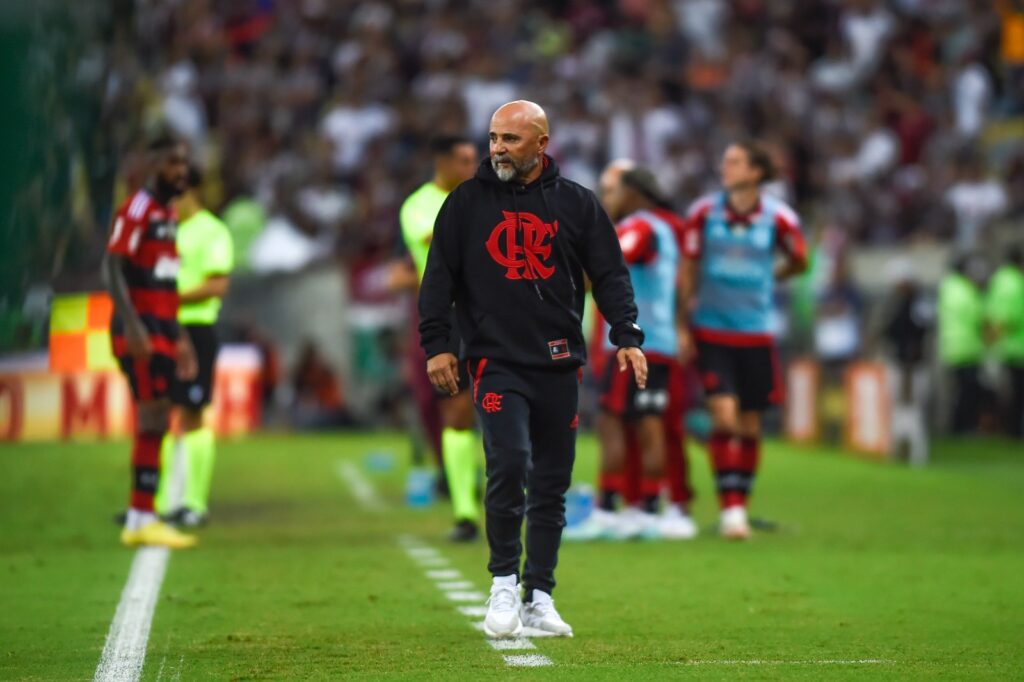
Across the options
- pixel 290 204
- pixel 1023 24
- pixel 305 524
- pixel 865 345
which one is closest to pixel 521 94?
pixel 290 204

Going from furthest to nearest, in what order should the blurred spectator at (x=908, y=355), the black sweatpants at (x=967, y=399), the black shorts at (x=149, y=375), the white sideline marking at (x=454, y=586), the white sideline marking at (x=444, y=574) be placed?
the black sweatpants at (x=967, y=399)
the blurred spectator at (x=908, y=355)
the black shorts at (x=149, y=375)
the white sideline marking at (x=444, y=574)
the white sideline marking at (x=454, y=586)

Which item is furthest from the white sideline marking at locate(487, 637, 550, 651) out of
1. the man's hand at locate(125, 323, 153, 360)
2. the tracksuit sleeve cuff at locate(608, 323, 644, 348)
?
the man's hand at locate(125, 323, 153, 360)

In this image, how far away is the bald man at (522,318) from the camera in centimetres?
781

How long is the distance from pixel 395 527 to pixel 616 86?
53.2ft

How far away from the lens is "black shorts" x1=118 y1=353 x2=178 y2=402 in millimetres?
11430

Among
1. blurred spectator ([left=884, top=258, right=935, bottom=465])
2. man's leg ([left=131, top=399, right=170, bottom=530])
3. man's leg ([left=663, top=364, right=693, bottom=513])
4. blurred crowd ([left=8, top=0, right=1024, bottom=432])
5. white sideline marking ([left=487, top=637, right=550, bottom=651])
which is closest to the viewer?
white sideline marking ([left=487, top=637, right=550, bottom=651])

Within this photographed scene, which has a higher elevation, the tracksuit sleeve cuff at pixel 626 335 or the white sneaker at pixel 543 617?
the tracksuit sleeve cuff at pixel 626 335

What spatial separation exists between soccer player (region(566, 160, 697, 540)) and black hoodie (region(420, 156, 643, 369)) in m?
4.00

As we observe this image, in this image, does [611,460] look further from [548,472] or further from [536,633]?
[536,633]

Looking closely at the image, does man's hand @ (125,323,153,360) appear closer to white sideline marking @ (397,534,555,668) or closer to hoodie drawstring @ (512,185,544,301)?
white sideline marking @ (397,534,555,668)

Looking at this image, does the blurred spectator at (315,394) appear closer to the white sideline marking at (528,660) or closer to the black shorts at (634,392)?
the black shorts at (634,392)

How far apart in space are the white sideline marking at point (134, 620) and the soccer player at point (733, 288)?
3516 mm

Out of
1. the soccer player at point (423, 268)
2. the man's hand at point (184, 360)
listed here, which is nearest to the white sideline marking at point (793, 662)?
the soccer player at point (423, 268)

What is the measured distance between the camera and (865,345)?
2469 centimetres
